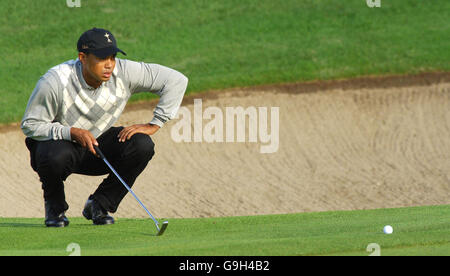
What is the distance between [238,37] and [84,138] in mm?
11955

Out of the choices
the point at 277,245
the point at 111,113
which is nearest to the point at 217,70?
the point at 111,113

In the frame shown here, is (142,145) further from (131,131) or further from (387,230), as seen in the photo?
(387,230)

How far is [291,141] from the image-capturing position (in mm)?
15008

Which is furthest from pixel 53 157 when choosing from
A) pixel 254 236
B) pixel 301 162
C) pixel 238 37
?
pixel 238 37

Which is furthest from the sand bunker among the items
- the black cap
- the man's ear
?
the black cap

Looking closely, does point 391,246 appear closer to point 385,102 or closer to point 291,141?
point 291,141

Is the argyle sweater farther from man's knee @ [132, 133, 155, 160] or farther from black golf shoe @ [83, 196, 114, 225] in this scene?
black golf shoe @ [83, 196, 114, 225]

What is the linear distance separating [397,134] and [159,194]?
4.88 m

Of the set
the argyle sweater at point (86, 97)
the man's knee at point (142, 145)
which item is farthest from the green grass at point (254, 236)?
the argyle sweater at point (86, 97)

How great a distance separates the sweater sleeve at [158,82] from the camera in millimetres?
7328

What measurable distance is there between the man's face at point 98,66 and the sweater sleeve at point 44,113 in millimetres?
305

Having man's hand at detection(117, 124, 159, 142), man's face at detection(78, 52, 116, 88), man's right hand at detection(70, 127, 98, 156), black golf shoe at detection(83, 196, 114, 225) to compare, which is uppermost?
man's face at detection(78, 52, 116, 88)

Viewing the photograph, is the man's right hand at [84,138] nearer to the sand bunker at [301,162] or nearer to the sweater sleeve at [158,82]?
the sweater sleeve at [158,82]

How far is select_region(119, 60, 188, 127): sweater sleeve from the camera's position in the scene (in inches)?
289
